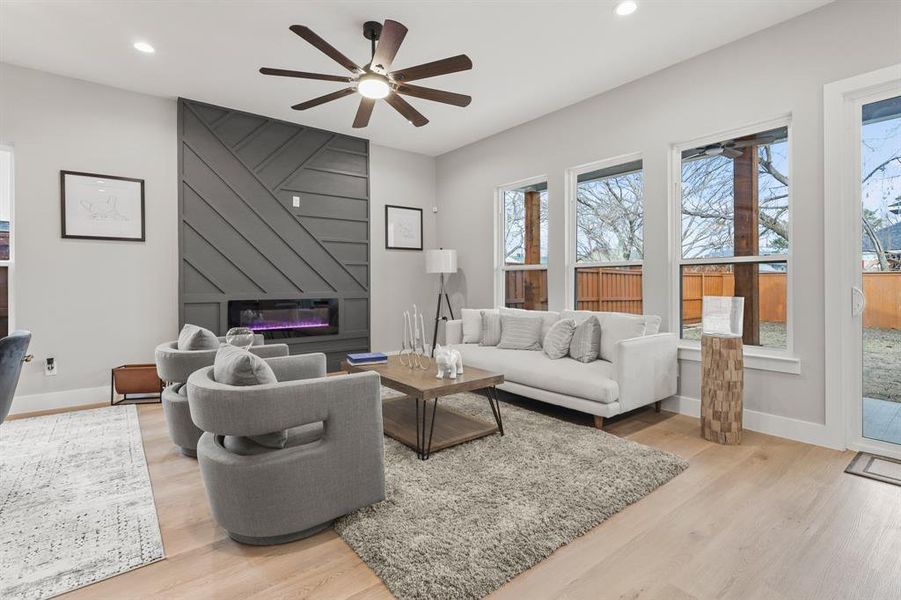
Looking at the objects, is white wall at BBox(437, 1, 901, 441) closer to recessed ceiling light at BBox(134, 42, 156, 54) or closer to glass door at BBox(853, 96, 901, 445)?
glass door at BBox(853, 96, 901, 445)

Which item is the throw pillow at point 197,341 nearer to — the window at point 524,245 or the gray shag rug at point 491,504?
the gray shag rug at point 491,504

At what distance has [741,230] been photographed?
355 cm

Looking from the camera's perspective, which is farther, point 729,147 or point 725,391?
point 729,147

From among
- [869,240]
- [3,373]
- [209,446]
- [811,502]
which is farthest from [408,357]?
[869,240]

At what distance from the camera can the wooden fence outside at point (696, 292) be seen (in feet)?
9.21

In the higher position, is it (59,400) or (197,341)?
(197,341)

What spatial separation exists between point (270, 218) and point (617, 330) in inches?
156

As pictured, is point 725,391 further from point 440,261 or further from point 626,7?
point 440,261

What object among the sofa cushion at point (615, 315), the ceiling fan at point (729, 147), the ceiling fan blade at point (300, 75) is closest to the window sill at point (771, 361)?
the sofa cushion at point (615, 315)

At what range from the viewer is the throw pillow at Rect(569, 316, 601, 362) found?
3.75 m

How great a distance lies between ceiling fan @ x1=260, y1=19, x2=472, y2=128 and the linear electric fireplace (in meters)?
2.48

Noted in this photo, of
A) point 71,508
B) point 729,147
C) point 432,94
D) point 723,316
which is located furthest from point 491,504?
point 729,147

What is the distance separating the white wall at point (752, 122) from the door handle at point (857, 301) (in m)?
0.17

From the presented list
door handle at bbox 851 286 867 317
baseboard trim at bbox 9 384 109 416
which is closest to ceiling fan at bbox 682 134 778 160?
door handle at bbox 851 286 867 317
